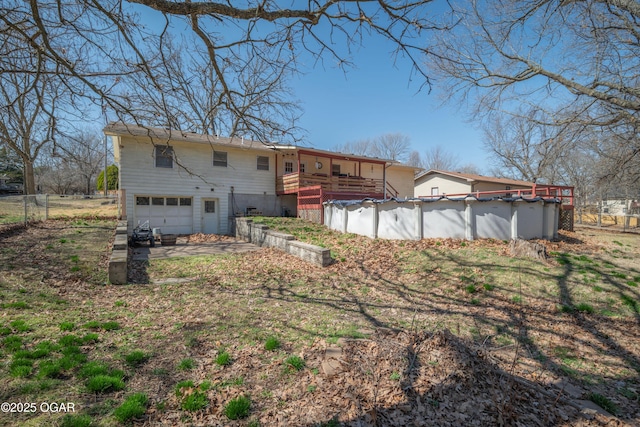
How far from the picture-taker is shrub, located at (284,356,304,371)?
3.31 m

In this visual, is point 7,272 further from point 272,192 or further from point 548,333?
point 272,192

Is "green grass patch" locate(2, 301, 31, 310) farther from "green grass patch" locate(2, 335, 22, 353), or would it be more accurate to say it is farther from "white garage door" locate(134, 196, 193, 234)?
"white garage door" locate(134, 196, 193, 234)

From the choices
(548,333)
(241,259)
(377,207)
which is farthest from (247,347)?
(377,207)

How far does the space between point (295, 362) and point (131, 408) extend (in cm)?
164

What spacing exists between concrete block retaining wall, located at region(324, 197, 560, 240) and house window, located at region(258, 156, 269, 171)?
917 cm

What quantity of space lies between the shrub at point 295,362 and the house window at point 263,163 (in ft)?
49.4

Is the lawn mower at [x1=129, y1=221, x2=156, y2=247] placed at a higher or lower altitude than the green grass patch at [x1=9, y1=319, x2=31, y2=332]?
higher

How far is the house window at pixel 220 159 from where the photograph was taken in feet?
52.9

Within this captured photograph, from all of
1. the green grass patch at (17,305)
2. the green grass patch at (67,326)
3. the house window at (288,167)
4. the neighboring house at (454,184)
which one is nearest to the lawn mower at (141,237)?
the green grass patch at (17,305)

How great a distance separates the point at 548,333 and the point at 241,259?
7857 mm

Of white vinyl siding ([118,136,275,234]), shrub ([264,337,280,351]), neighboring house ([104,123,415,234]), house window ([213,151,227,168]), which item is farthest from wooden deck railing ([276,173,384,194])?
shrub ([264,337,280,351])

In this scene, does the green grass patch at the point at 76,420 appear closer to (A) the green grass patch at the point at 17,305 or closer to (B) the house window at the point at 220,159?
(A) the green grass patch at the point at 17,305

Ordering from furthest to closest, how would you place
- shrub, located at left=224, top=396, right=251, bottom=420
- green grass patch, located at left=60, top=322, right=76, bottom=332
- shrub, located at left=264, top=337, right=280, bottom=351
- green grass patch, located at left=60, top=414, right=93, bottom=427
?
green grass patch, located at left=60, top=322, right=76, bottom=332 → shrub, located at left=264, top=337, right=280, bottom=351 → shrub, located at left=224, top=396, right=251, bottom=420 → green grass patch, located at left=60, top=414, right=93, bottom=427

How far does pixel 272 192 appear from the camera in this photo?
58.1 feet
